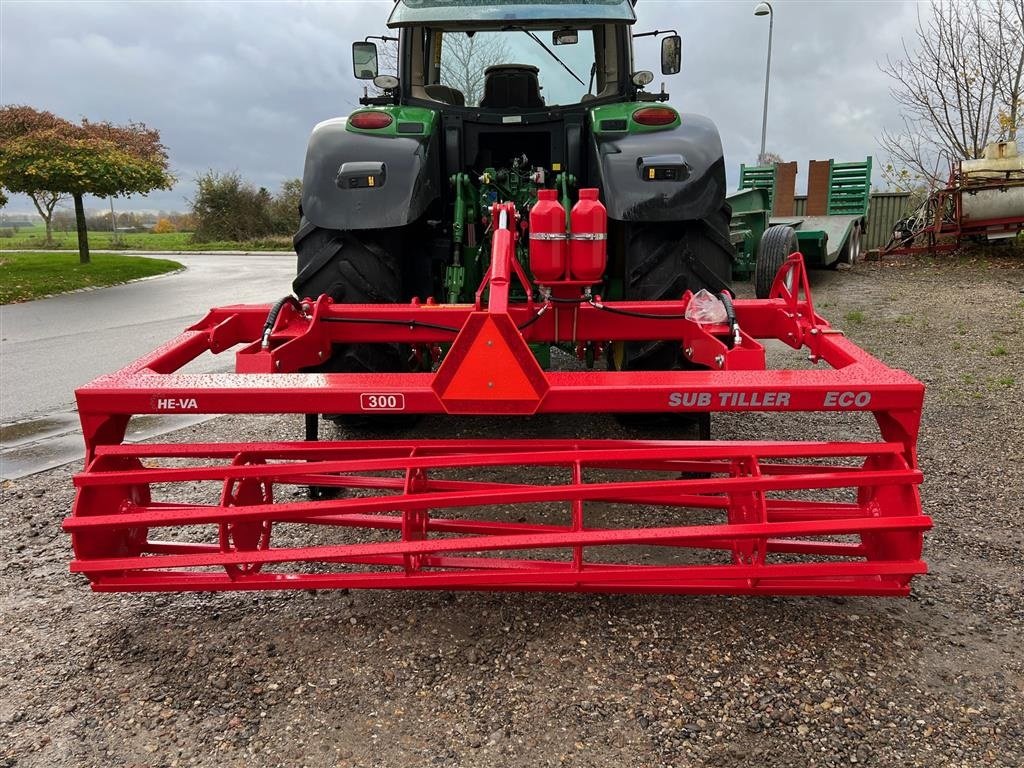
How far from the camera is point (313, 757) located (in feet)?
5.63

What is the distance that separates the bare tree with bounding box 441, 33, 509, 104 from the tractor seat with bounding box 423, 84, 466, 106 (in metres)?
0.02

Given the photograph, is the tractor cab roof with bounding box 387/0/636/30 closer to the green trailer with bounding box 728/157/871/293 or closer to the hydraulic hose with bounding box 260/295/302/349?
the hydraulic hose with bounding box 260/295/302/349

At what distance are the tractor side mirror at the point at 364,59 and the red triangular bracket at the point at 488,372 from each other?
9.82 ft

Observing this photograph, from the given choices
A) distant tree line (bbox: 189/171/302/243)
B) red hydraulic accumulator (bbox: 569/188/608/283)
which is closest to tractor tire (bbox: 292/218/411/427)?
red hydraulic accumulator (bbox: 569/188/608/283)

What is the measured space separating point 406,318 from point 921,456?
254 cm

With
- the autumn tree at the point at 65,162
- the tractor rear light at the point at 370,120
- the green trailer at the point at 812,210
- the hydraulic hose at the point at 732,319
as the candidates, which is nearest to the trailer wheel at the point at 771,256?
the hydraulic hose at the point at 732,319

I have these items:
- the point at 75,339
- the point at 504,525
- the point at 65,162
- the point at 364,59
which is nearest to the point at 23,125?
the point at 65,162

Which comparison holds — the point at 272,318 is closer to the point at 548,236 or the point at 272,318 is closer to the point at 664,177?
the point at 548,236

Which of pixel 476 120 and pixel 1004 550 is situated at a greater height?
pixel 476 120

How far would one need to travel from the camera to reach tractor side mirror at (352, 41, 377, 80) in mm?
4414

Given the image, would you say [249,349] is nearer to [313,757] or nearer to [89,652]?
[89,652]

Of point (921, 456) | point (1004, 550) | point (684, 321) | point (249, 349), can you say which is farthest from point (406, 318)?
point (921, 456)

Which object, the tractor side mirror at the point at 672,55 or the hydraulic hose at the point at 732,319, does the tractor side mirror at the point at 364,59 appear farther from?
the hydraulic hose at the point at 732,319

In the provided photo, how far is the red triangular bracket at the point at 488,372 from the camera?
2.03 m
